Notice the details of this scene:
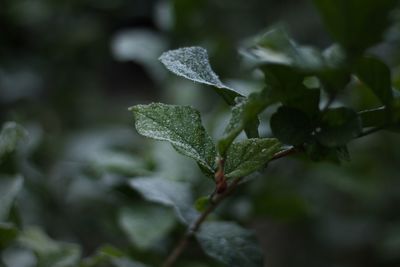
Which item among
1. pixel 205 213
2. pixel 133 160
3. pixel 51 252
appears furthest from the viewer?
pixel 133 160

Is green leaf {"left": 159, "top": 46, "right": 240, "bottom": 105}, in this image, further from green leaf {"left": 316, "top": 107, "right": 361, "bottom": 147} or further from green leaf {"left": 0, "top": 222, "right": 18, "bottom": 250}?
green leaf {"left": 0, "top": 222, "right": 18, "bottom": 250}

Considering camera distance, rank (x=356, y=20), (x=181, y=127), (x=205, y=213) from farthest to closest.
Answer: (x=205, y=213) < (x=181, y=127) < (x=356, y=20)

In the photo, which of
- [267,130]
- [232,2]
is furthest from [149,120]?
[232,2]

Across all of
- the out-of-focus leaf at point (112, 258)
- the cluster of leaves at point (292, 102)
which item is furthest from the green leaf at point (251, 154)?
the out-of-focus leaf at point (112, 258)

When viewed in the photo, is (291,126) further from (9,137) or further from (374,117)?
(9,137)

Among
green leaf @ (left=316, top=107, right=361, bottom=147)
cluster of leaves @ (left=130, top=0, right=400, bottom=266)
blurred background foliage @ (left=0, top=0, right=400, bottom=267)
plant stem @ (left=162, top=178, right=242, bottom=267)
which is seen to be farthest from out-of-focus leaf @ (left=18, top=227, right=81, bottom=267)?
green leaf @ (left=316, top=107, right=361, bottom=147)

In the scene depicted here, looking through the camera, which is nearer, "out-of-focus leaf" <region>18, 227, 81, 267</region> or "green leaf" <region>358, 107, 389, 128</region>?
"green leaf" <region>358, 107, 389, 128</region>

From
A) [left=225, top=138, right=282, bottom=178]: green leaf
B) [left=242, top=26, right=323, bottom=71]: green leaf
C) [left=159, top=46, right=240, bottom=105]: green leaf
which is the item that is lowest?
[left=225, top=138, right=282, bottom=178]: green leaf

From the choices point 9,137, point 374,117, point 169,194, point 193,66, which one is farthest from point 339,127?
point 9,137
